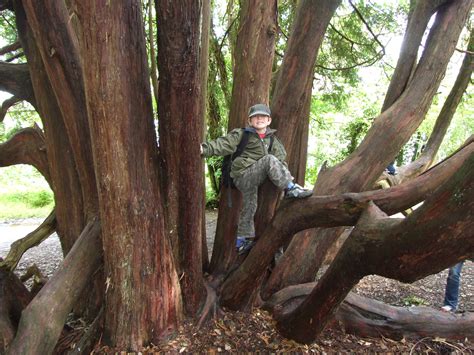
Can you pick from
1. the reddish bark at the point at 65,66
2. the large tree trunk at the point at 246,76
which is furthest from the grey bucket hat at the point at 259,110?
the reddish bark at the point at 65,66

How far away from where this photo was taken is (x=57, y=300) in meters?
Result: 2.89

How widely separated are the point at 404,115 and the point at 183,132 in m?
1.99

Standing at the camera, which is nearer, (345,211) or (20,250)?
(345,211)

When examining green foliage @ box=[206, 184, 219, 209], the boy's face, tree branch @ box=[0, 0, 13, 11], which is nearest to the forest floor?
the boy's face

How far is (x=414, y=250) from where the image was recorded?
6.17ft

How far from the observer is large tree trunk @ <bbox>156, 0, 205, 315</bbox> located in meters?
2.27

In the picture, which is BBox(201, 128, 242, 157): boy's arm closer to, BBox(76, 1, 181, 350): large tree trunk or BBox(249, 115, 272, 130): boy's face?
BBox(249, 115, 272, 130): boy's face

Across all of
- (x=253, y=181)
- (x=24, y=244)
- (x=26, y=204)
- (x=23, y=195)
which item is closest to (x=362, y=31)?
(x=253, y=181)

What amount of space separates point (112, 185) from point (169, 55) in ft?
3.03

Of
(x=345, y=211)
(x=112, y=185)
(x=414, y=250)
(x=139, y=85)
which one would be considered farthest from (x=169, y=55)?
(x=414, y=250)

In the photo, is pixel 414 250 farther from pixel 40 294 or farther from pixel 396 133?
pixel 40 294

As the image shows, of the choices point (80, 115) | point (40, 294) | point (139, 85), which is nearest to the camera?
point (139, 85)

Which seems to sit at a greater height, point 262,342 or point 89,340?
point 89,340

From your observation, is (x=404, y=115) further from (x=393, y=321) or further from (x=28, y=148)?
(x=28, y=148)
